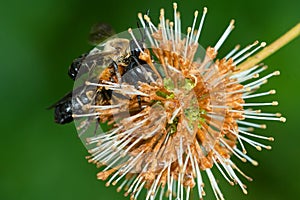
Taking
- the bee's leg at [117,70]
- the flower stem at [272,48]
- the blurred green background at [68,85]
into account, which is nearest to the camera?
the bee's leg at [117,70]

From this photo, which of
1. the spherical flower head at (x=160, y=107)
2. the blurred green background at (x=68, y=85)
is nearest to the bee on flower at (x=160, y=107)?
the spherical flower head at (x=160, y=107)

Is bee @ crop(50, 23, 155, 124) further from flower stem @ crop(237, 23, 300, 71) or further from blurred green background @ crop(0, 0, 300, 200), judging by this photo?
blurred green background @ crop(0, 0, 300, 200)

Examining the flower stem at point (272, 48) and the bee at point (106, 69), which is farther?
the flower stem at point (272, 48)

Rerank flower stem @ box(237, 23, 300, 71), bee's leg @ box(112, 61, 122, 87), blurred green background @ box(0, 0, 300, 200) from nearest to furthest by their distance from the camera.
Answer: bee's leg @ box(112, 61, 122, 87)
flower stem @ box(237, 23, 300, 71)
blurred green background @ box(0, 0, 300, 200)

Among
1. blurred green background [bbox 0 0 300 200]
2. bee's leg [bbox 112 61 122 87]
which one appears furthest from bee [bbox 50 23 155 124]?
blurred green background [bbox 0 0 300 200]

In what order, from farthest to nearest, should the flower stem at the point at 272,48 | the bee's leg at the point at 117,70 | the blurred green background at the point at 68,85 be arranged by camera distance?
1. the blurred green background at the point at 68,85
2. the flower stem at the point at 272,48
3. the bee's leg at the point at 117,70

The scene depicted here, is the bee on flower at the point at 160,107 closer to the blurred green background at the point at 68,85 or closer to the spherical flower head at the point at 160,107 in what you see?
the spherical flower head at the point at 160,107

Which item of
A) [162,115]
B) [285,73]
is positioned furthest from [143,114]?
[285,73]
